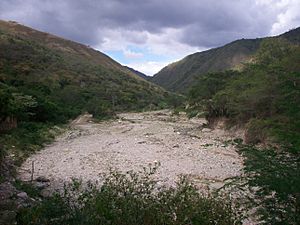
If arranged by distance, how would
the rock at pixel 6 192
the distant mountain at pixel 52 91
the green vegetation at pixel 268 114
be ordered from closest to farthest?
the green vegetation at pixel 268 114 → the rock at pixel 6 192 → the distant mountain at pixel 52 91

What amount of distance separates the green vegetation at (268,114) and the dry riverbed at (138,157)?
2.92 m

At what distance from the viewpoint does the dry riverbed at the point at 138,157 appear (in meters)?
18.7

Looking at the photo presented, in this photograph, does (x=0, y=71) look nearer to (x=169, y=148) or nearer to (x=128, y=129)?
(x=128, y=129)

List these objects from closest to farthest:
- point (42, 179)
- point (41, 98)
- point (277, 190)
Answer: point (277, 190)
point (42, 179)
point (41, 98)

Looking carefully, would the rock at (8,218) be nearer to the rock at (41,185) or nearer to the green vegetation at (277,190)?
the green vegetation at (277,190)

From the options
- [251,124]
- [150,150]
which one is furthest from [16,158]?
[251,124]

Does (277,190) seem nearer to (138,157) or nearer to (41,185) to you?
(41,185)

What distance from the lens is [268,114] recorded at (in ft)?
93.2

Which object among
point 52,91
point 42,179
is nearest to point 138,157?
point 42,179

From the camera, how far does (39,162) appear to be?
883 inches

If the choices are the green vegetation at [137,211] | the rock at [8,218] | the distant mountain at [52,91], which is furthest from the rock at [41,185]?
the distant mountain at [52,91]

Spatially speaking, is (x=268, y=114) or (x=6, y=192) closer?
(x=6, y=192)

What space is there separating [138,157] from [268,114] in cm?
1057

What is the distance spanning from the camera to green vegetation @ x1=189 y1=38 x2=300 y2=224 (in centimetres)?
639
